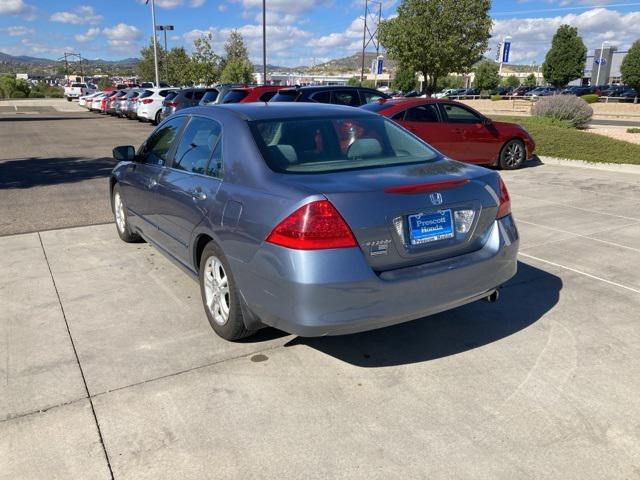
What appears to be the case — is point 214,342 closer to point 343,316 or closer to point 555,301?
point 343,316

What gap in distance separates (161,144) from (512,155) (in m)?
8.55

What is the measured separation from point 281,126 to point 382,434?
2089 mm

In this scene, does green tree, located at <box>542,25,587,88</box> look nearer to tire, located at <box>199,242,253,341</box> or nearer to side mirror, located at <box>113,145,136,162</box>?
side mirror, located at <box>113,145,136,162</box>

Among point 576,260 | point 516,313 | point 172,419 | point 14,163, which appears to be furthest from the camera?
point 14,163

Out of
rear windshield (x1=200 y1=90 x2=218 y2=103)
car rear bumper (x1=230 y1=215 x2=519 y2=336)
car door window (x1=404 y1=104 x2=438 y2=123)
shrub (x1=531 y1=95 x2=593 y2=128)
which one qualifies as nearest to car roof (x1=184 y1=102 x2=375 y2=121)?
car rear bumper (x1=230 y1=215 x2=519 y2=336)

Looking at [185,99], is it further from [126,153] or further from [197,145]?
[197,145]

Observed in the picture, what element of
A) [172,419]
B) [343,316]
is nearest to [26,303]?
[172,419]

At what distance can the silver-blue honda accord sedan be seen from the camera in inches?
116

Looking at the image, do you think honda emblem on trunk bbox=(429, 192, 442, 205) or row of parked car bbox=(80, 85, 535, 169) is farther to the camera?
row of parked car bbox=(80, 85, 535, 169)

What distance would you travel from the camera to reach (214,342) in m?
3.75

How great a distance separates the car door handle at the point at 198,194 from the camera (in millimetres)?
3731

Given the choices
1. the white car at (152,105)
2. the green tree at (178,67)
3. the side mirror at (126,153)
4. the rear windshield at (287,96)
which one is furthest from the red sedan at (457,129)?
the green tree at (178,67)

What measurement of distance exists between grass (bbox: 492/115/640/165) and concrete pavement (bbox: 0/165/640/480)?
28.1ft

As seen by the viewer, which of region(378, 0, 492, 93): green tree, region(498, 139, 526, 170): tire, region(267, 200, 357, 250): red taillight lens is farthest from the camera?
region(378, 0, 492, 93): green tree
